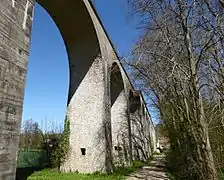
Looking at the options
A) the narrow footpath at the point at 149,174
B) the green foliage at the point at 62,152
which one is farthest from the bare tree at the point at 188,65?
the green foliage at the point at 62,152

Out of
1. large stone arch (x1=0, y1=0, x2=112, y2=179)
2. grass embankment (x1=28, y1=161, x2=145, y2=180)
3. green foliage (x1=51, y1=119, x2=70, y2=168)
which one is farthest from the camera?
green foliage (x1=51, y1=119, x2=70, y2=168)

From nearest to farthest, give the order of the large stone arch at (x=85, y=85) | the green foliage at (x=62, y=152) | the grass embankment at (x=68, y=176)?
the grass embankment at (x=68, y=176)
the large stone arch at (x=85, y=85)
the green foliage at (x=62, y=152)

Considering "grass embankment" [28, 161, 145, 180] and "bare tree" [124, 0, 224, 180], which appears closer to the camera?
"bare tree" [124, 0, 224, 180]

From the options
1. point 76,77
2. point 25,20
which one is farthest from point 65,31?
point 25,20

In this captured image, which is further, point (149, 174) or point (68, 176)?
point (149, 174)

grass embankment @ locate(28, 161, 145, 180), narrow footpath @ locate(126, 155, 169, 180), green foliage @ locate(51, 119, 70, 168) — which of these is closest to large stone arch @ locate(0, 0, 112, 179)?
green foliage @ locate(51, 119, 70, 168)

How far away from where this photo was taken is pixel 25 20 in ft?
13.5

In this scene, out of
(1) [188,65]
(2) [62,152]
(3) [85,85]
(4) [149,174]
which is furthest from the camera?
(4) [149,174]

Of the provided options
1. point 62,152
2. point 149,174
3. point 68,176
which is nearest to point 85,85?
point 62,152

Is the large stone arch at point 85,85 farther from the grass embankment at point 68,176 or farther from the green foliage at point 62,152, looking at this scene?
the grass embankment at point 68,176

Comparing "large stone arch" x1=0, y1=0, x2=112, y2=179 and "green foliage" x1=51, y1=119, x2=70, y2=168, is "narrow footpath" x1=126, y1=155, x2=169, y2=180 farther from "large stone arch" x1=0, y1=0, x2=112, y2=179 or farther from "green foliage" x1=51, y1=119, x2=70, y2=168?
"green foliage" x1=51, y1=119, x2=70, y2=168

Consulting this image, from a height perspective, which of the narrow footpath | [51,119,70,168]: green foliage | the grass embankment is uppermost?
[51,119,70,168]: green foliage

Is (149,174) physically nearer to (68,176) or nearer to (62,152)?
(62,152)

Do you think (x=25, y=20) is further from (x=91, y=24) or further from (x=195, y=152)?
(x=91, y=24)
